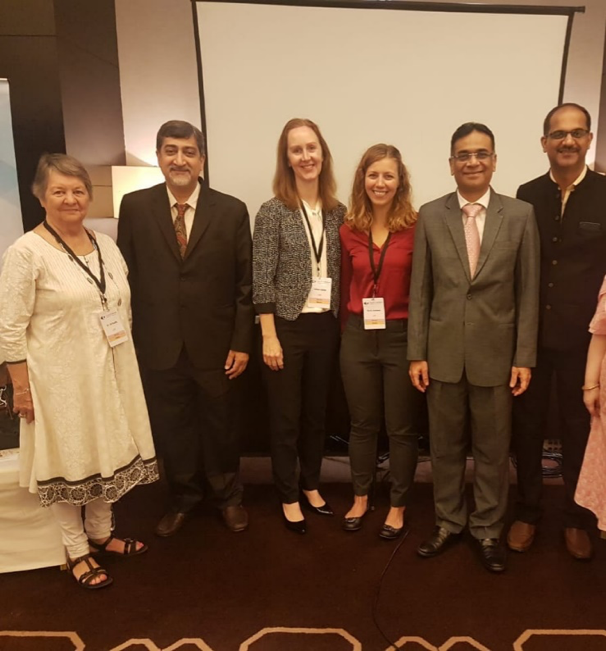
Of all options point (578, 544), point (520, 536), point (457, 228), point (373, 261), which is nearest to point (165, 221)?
point (373, 261)

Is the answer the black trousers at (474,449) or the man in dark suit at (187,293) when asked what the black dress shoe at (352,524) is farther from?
the man in dark suit at (187,293)

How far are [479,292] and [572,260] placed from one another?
42cm

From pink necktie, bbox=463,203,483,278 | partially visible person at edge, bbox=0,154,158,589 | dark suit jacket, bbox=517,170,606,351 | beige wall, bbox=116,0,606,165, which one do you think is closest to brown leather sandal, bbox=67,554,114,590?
partially visible person at edge, bbox=0,154,158,589

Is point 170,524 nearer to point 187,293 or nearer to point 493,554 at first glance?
point 187,293

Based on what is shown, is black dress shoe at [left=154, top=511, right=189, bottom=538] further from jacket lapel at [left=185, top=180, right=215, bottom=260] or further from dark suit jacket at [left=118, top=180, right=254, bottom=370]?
jacket lapel at [left=185, top=180, right=215, bottom=260]

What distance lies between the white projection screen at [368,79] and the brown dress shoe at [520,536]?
206 centimetres

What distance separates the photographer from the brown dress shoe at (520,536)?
87.4 inches

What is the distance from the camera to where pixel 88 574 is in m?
→ 2.04

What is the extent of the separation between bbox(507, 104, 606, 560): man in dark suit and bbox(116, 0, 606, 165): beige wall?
1955 millimetres

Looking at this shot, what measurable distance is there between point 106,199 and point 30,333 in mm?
1708

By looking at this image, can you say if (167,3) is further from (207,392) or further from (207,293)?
(207,392)

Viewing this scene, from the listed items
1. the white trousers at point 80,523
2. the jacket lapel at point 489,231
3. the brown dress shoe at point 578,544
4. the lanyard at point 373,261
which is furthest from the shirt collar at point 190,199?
the brown dress shoe at point 578,544

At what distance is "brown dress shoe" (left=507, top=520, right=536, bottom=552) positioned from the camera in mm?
2221

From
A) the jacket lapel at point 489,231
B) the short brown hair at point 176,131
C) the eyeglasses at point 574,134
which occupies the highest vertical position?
the short brown hair at point 176,131
